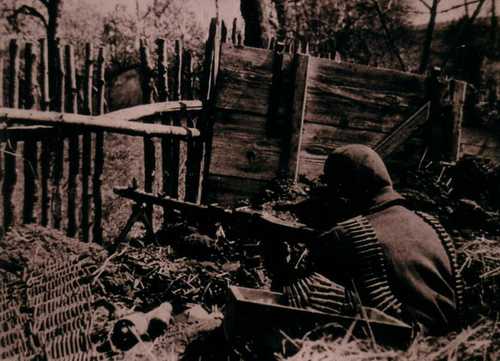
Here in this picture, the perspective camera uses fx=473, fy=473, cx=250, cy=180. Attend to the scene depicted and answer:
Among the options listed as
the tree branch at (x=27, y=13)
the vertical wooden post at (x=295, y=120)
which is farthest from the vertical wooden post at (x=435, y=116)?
the tree branch at (x=27, y=13)

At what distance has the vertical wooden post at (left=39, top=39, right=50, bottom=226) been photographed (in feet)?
14.5

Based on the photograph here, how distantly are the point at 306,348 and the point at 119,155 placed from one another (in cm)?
927

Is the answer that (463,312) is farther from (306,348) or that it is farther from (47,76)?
(47,76)

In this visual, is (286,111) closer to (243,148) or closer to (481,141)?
(243,148)

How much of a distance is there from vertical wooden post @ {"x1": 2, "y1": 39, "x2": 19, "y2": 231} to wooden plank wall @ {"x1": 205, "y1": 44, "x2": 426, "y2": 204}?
209 centimetres

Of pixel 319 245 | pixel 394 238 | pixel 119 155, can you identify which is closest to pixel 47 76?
pixel 319 245

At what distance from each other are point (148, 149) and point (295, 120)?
1734mm

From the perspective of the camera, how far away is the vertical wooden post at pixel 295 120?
18.1 feet

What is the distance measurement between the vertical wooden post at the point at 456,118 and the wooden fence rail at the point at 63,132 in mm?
3150

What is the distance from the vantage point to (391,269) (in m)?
2.68

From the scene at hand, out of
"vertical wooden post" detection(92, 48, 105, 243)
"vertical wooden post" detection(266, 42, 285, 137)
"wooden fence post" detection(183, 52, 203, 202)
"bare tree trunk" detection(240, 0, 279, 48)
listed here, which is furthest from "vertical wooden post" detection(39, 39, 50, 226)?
"bare tree trunk" detection(240, 0, 279, 48)

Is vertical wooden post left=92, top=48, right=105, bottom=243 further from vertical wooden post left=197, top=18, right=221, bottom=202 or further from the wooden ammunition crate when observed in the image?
the wooden ammunition crate

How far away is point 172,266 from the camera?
4.20 metres

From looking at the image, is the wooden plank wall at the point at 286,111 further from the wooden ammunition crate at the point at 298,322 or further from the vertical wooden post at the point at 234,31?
the wooden ammunition crate at the point at 298,322
